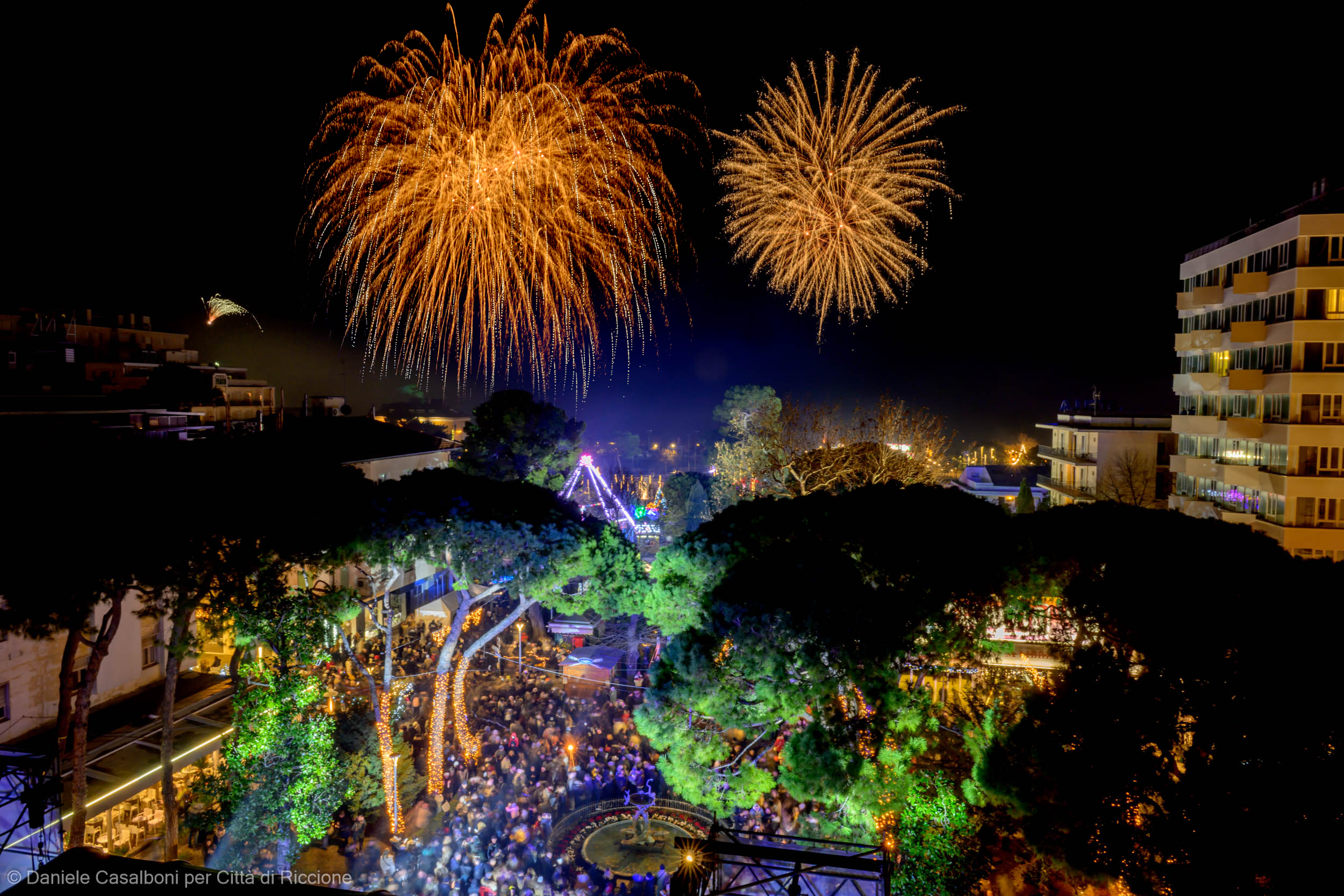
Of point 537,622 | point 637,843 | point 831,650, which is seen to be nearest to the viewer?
point 831,650

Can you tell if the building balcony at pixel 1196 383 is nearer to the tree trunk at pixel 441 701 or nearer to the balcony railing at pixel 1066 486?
the balcony railing at pixel 1066 486

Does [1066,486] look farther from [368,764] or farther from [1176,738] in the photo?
[368,764]

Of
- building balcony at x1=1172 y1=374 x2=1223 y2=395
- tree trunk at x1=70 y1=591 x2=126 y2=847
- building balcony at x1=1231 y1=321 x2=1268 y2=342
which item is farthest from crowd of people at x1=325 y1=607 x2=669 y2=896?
building balcony at x1=1172 y1=374 x2=1223 y2=395

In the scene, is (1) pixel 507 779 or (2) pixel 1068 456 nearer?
(1) pixel 507 779

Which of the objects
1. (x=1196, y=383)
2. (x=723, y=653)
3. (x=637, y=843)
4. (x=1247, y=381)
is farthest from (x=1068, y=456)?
(x=637, y=843)

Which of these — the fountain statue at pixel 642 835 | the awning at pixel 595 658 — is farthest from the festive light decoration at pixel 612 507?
the fountain statue at pixel 642 835
